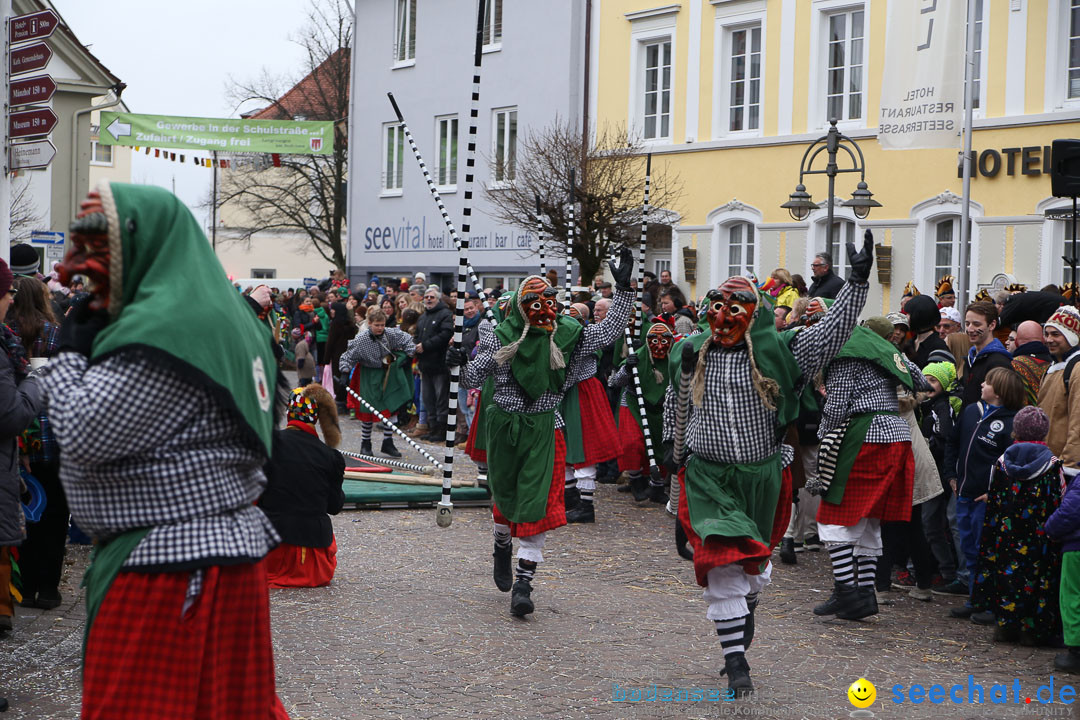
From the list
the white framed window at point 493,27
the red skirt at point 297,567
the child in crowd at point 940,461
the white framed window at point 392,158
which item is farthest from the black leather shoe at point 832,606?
the white framed window at point 392,158

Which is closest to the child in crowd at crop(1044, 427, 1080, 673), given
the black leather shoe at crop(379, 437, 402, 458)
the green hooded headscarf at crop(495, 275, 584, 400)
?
the green hooded headscarf at crop(495, 275, 584, 400)

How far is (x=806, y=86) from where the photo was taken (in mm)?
20594

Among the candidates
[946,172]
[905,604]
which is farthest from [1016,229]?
[905,604]

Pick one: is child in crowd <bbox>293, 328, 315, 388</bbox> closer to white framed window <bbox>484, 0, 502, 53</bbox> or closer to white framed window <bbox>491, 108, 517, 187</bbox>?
white framed window <bbox>491, 108, 517, 187</bbox>

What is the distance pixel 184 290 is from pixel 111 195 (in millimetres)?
316

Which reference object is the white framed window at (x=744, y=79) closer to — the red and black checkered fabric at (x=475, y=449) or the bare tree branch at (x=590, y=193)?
the bare tree branch at (x=590, y=193)

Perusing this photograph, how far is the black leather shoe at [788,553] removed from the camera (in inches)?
364

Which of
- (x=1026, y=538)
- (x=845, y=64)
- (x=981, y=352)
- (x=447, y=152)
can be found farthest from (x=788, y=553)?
(x=447, y=152)

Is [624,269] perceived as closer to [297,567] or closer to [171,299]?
[297,567]

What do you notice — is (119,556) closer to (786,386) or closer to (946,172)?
(786,386)

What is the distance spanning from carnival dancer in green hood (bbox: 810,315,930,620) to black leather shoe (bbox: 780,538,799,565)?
1429 mm

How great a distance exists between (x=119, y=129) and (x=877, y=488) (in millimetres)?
21179

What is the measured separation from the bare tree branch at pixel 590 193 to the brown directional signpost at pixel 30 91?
7.41 metres

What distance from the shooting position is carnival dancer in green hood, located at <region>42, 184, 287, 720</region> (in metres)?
3.23
